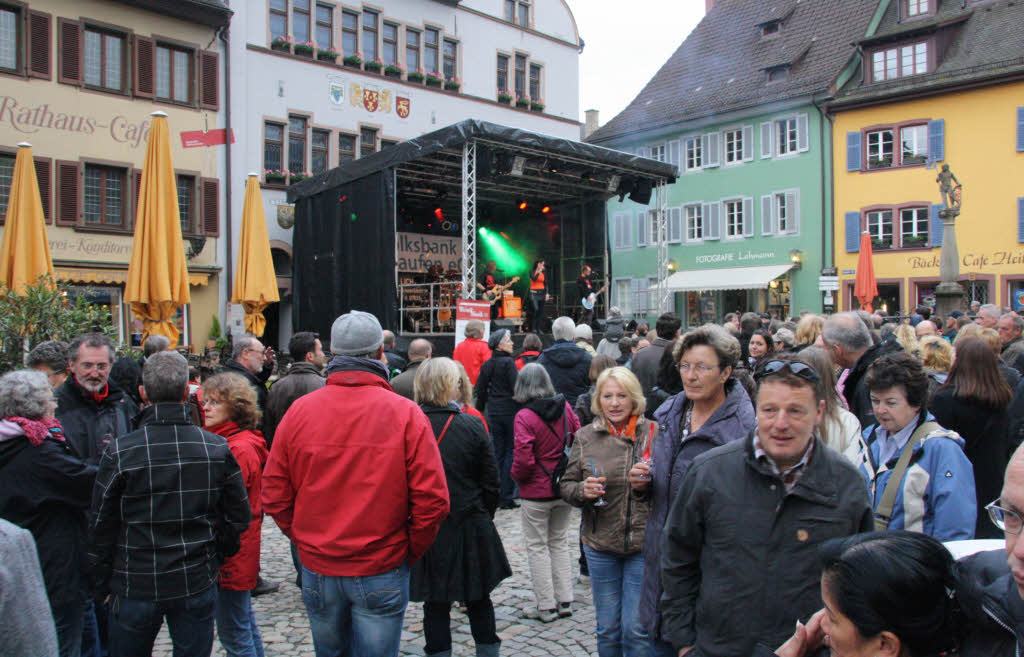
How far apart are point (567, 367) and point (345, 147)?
16.9m

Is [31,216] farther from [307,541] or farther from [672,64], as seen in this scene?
[672,64]

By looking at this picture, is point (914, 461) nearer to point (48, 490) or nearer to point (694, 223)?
point (48, 490)

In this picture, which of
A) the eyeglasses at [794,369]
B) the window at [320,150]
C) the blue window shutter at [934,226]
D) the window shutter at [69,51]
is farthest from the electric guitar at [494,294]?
the blue window shutter at [934,226]

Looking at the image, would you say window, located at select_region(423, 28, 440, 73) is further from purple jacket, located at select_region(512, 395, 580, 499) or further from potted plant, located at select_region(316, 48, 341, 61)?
purple jacket, located at select_region(512, 395, 580, 499)

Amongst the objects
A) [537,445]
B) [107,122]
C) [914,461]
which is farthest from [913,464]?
[107,122]

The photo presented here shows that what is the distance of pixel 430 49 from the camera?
24547mm

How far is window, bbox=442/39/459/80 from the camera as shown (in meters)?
24.9

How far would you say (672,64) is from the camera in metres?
34.2

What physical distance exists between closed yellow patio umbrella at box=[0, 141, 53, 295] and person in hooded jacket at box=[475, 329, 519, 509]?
17.3 feet

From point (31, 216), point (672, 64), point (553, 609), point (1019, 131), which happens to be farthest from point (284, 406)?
point (672, 64)

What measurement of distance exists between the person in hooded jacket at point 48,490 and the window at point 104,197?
1634cm

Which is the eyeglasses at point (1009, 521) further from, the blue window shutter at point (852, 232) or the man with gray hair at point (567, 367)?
the blue window shutter at point (852, 232)

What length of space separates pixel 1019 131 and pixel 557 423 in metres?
24.3

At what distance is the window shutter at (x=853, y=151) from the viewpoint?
2611cm
